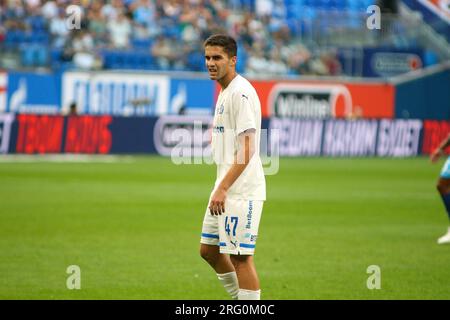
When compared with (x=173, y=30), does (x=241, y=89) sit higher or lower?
higher

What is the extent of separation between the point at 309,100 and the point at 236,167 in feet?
103

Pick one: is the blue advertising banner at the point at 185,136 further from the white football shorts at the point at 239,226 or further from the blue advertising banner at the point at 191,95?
the white football shorts at the point at 239,226

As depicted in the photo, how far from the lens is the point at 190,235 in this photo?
1448 centimetres

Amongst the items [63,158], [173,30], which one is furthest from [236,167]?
[173,30]

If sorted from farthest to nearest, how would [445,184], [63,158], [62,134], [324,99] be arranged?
[324,99], [62,134], [63,158], [445,184]

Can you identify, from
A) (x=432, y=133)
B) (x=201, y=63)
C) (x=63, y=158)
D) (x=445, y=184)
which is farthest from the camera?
(x=201, y=63)

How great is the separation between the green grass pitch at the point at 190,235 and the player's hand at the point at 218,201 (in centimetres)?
220

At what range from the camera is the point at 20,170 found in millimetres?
24938

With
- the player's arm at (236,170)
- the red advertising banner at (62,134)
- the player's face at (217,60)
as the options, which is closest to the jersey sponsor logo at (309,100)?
the red advertising banner at (62,134)

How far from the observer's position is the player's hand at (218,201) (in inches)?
296

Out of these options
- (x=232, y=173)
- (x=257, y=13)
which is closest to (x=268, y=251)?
(x=232, y=173)

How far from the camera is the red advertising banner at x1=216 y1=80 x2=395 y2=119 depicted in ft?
124

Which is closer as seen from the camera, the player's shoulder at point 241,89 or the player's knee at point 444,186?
the player's shoulder at point 241,89

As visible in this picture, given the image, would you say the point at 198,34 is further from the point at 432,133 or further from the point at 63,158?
the point at 432,133
